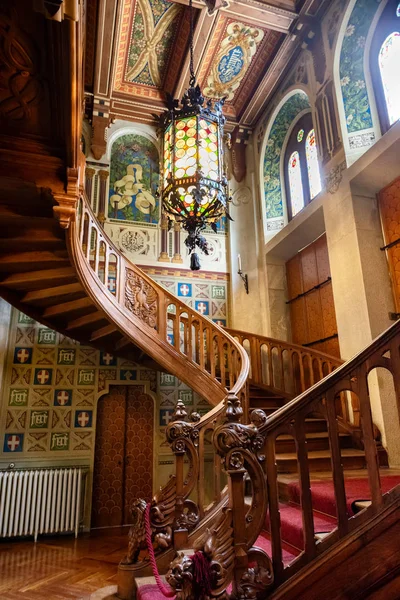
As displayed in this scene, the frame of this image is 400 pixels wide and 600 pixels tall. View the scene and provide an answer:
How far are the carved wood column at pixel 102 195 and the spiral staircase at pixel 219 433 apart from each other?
7.65 ft

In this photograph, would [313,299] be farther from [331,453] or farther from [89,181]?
[331,453]

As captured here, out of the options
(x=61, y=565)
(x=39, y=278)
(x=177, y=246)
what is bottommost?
(x=61, y=565)

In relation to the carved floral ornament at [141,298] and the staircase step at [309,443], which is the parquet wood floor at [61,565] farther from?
the carved floral ornament at [141,298]

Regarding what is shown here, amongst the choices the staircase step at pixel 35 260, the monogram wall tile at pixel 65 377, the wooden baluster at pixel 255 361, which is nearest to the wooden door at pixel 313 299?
the wooden baluster at pixel 255 361

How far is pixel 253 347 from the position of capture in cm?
601

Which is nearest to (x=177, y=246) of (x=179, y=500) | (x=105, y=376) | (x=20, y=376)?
(x=105, y=376)

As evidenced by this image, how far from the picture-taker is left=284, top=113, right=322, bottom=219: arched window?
21.6ft

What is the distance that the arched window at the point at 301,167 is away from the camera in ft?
21.6

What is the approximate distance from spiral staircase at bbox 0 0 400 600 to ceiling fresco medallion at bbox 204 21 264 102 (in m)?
4.06

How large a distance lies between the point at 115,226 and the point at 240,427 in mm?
5747

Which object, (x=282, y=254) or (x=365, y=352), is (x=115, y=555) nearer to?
(x=365, y=352)

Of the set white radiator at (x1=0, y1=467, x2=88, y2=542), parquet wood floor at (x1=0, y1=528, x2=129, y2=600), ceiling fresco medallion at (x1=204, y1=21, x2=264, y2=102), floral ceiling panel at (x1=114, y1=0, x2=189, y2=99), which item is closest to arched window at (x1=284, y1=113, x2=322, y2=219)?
ceiling fresco medallion at (x1=204, y1=21, x2=264, y2=102)

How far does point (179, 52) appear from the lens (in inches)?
269

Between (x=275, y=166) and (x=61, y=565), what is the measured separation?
6848 mm
